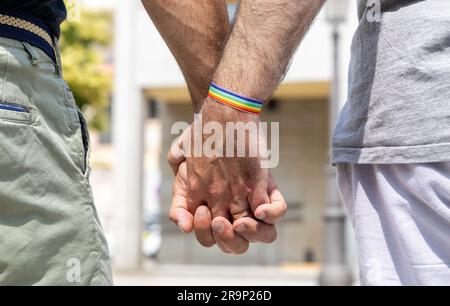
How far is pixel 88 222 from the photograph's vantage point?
1.65 m

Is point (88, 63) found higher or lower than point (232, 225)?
higher

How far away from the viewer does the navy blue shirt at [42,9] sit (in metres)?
1.60

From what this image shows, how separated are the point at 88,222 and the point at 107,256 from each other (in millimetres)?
119

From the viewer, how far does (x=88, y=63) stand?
17.1 m

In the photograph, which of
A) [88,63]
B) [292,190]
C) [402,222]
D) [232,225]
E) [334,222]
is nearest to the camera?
[402,222]

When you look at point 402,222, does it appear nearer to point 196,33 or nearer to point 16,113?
point 196,33

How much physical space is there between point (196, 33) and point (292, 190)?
13313 millimetres

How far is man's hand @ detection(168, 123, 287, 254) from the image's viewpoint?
177 centimetres

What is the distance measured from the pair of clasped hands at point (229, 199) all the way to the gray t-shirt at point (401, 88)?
0.23 metres

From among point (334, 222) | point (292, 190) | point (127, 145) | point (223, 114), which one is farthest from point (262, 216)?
point (292, 190)

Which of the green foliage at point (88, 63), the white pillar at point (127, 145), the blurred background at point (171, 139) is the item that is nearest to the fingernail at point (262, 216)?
the blurred background at point (171, 139)

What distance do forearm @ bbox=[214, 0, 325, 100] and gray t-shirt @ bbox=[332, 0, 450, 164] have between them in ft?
0.64

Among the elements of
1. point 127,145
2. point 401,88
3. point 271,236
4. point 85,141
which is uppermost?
point 127,145

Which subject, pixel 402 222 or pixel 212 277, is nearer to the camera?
pixel 402 222
